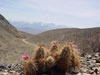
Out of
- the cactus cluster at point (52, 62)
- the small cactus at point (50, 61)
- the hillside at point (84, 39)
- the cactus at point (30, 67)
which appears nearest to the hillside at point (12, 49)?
the hillside at point (84, 39)

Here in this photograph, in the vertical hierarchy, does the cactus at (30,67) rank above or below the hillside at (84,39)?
below

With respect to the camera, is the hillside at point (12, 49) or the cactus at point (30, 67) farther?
the hillside at point (12, 49)

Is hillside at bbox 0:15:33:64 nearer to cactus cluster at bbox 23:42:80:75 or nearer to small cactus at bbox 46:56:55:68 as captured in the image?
cactus cluster at bbox 23:42:80:75

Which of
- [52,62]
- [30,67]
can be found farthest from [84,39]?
[30,67]

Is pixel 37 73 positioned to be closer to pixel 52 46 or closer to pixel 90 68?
pixel 52 46

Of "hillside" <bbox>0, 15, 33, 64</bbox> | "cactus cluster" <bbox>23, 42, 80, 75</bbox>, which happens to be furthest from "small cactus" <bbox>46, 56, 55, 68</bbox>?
"hillside" <bbox>0, 15, 33, 64</bbox>

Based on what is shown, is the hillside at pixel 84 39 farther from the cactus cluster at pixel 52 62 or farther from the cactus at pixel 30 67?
the cactus at pixel 30 67

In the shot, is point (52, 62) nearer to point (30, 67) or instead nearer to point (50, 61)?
point (50, 61)

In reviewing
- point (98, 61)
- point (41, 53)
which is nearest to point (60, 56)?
point (41, 53)

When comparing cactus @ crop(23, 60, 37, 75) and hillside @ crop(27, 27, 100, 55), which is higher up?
hillside @ crop(27, 27, 100, 55)
